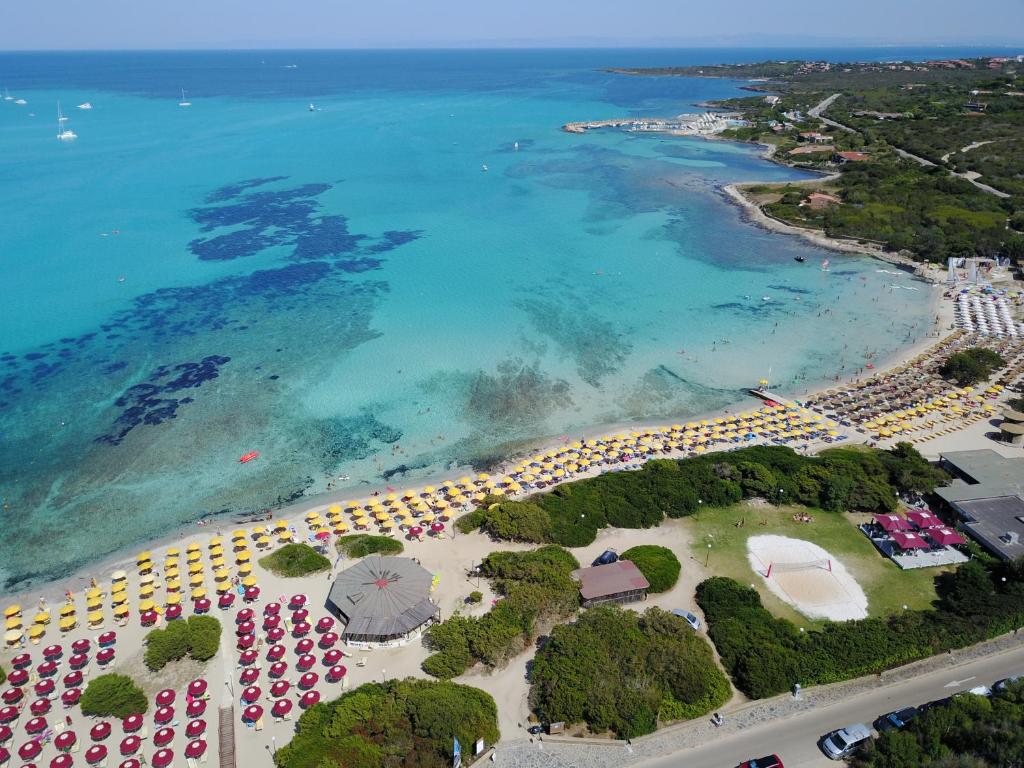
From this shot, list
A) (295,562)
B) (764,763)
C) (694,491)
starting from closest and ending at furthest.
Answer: (764,763) < (295,562) < (694,491)

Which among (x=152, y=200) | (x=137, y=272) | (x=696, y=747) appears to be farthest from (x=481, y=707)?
(x=152, y=200)

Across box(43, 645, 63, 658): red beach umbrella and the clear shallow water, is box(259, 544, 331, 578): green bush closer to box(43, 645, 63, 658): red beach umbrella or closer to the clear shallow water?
the clear shallow water

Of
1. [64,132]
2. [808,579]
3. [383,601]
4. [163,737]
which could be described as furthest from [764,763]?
[64,132]

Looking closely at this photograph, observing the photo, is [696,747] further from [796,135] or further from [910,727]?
[796,135]

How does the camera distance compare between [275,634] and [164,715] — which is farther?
[275,634]

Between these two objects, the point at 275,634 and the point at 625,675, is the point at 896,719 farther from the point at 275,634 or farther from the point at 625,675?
the point at 275,634

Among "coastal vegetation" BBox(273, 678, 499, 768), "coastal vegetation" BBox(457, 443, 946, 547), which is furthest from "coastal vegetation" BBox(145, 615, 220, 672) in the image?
"coastal vegetation" BBox(457, 443, 946, 547)
